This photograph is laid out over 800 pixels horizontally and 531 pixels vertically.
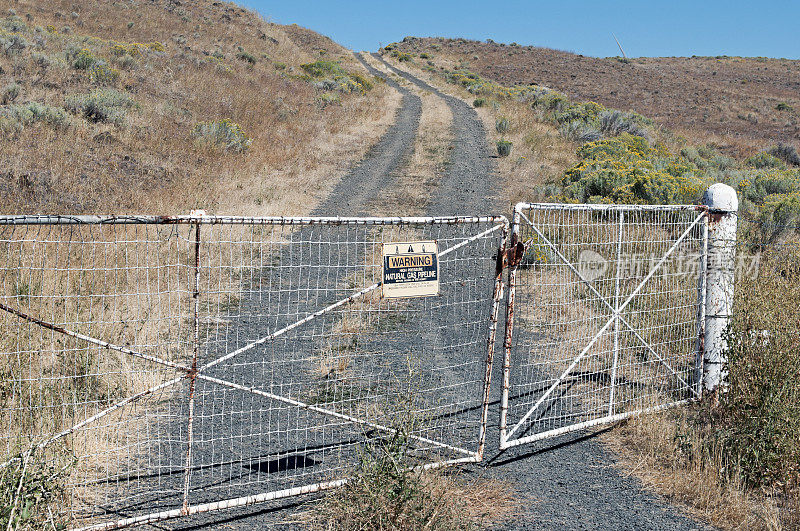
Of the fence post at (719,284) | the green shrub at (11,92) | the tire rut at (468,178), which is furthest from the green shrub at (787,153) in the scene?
the green shrub at (11,92)

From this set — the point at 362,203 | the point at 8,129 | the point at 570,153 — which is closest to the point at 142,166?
the point at 8,129

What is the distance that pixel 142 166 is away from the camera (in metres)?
12.9

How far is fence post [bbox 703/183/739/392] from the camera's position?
19.0 ft

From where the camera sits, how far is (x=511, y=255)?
15.9ft

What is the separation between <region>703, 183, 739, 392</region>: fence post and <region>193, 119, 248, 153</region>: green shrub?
12955mm

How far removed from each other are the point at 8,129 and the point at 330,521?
467 inches

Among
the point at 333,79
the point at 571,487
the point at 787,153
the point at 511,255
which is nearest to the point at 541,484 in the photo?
the point at 571,487

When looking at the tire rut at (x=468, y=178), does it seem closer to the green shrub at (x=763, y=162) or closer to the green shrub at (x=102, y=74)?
the green shrub at (x=763, y=162)

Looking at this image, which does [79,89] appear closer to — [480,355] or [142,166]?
[142,166]

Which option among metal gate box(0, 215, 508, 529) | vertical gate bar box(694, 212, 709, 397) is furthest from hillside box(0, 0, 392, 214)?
vertical gate bar box(694, 212, 709, 397)

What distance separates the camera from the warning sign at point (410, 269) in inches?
180

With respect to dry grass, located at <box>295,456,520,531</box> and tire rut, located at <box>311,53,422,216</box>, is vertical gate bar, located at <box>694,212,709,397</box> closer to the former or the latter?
dry grass, located at <box>295,456,520,531</box>

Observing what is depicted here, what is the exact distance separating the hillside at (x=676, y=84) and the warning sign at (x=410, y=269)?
27.8 metres

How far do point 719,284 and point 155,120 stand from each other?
14671mm
